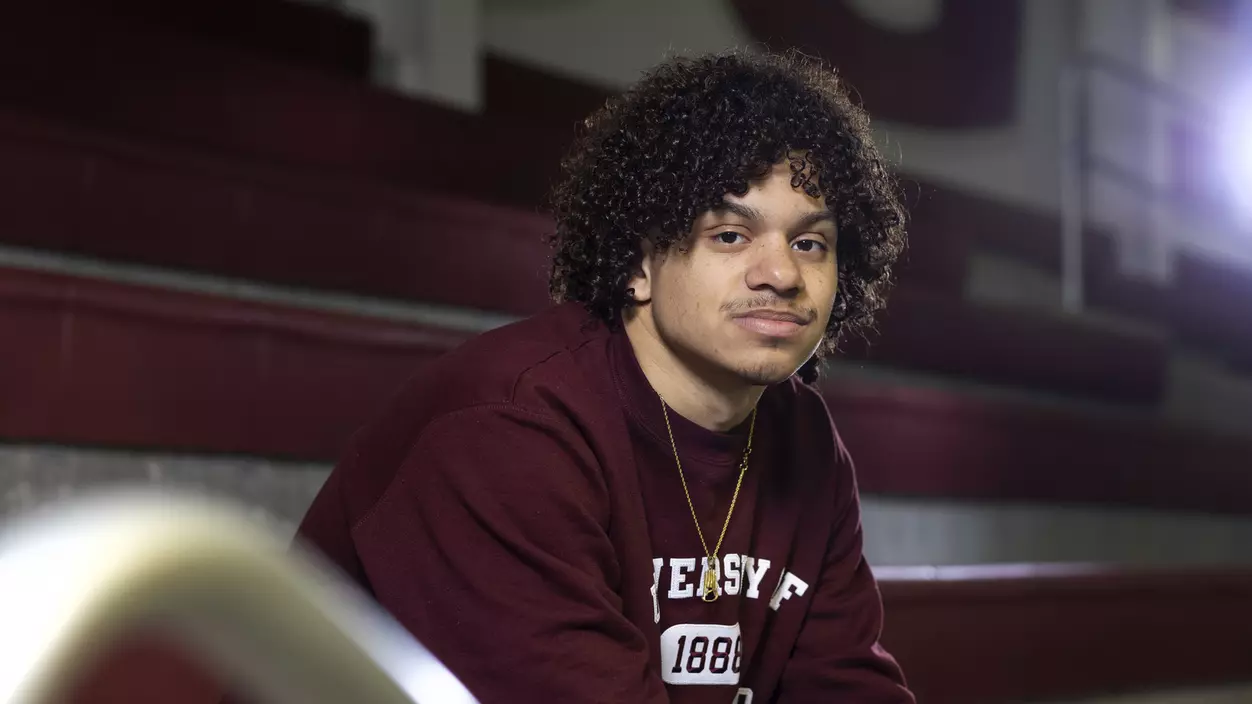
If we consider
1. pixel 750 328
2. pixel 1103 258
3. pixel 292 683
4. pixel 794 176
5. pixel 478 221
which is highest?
pixel 1103 258

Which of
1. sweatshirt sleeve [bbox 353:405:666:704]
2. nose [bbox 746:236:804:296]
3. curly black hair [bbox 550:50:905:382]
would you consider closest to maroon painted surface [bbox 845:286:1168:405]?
curly black hair [bbox 550:50:905:382]

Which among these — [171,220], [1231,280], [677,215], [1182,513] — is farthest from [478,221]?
[1231,280]

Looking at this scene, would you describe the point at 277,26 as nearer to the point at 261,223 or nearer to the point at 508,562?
the point at 261,223

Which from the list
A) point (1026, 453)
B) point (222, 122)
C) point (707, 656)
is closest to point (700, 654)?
point (707, 656)

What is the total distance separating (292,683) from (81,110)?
4.12 feet

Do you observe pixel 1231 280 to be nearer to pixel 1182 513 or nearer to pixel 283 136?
pixel 1182 513

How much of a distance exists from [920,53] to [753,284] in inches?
93.4

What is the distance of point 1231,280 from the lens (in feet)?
10.3

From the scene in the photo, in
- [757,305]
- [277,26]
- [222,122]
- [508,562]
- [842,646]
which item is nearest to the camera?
[508,562]

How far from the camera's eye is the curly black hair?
86cm

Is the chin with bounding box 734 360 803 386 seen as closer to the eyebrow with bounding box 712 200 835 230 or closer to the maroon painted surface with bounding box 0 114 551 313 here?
the eyebrow with bounding box 712 200 835 230

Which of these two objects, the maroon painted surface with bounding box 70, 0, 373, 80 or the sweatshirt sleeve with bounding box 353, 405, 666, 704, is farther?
the maroon painted surface with bounding box 70, 0, 373, 80

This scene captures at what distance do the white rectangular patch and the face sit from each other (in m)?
0.18

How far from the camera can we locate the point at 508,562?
73 centimetres
